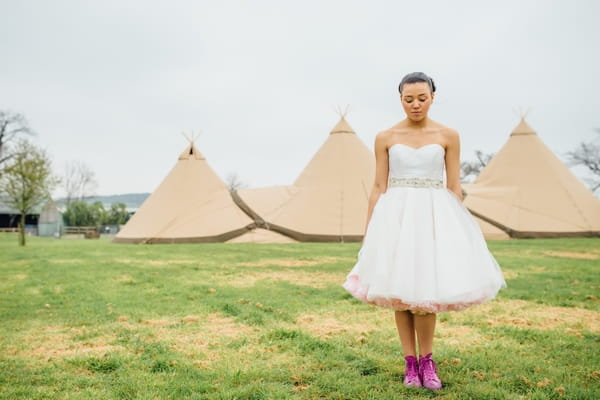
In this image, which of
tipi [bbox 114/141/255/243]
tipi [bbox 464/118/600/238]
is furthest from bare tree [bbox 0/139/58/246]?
tipi [bbox 464/118/600/238]

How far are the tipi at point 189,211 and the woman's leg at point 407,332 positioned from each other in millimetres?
18393

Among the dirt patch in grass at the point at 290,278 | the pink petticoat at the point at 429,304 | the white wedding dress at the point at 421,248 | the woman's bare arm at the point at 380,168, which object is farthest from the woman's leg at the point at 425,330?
the dirt patch in grass at the point at 290,278

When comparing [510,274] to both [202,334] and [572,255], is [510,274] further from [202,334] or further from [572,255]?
[202,334]

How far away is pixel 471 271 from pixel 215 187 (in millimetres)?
21005

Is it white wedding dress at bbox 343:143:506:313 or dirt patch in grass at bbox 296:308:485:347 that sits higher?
white wedding dress at bbox 343:143:506:313

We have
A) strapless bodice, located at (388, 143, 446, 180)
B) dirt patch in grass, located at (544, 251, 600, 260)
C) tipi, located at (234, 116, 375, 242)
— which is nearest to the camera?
strapless bodice, located at (388, 143, 446, 180)

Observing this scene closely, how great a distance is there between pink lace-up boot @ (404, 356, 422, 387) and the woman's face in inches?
63.4

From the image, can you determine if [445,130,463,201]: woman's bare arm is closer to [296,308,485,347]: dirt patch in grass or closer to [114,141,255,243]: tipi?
[296,308,485,347]: dirt patch in grass

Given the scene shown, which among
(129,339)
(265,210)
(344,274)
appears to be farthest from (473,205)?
(129,339)

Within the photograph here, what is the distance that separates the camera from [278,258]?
13.5 metres

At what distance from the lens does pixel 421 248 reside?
321cm

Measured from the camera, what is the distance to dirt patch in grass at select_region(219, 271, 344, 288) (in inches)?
336

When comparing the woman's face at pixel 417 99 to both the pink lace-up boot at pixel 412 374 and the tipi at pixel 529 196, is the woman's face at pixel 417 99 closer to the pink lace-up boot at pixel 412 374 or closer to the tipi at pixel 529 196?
the pink lace-up boot at pixel 412 374

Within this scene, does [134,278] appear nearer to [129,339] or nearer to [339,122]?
[129,339]
